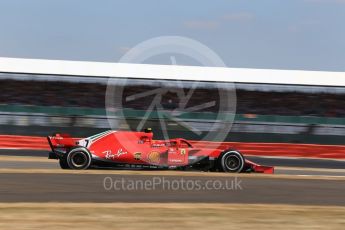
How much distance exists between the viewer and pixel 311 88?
122 feet

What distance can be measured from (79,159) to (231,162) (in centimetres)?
380

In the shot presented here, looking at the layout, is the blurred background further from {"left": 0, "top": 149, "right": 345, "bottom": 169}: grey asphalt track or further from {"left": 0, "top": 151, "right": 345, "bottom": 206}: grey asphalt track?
→ {"left": 0, "top": 151, "right": 345, "bottom": 206}: grey asphalt track

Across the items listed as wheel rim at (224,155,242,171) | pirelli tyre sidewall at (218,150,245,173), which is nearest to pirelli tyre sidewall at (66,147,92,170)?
Answer: pirelli tyre sidewall at (218,150,245,173)

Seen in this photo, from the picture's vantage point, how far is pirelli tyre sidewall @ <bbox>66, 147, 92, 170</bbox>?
1340 centimetres

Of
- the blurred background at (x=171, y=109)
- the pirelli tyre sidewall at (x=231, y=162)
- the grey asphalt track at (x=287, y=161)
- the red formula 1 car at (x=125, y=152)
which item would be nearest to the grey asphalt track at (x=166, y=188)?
the red formula 1 car at (x=125, y=152)

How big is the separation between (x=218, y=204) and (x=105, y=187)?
2.55 m

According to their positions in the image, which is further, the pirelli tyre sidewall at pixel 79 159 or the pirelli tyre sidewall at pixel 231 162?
the pirelli tyre sidewall at pixel 231 162

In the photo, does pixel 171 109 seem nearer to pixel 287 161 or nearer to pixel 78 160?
pixel 287 161

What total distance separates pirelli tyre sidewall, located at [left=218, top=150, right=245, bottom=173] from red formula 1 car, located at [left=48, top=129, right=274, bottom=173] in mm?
25

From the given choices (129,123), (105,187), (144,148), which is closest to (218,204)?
(105,187)

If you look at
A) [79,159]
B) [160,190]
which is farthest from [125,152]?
[160,190]

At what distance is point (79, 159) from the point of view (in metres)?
13.4

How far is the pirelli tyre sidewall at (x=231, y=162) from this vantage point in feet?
45.5

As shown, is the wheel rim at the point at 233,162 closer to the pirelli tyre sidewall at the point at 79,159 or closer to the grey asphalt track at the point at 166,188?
the grey asphalt track at the point at 166,188
